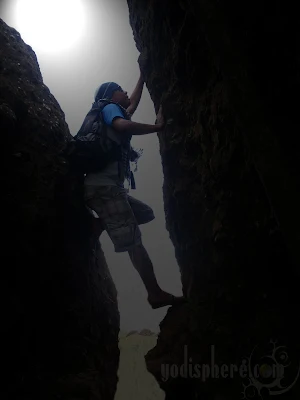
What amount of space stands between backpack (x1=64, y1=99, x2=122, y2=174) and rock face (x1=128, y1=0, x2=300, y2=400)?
42.1 inches

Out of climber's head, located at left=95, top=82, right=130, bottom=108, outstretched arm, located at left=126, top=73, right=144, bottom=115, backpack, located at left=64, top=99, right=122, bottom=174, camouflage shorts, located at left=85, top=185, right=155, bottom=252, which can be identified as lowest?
camouflage shorts, located at left=85, top=185, right=155, bottom=252

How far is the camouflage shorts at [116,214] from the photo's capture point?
455cm

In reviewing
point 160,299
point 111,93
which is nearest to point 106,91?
point 111,93

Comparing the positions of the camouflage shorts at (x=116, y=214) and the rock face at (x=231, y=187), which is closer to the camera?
the rock face at (x=231, y=187)

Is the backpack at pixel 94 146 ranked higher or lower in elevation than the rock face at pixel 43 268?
higher

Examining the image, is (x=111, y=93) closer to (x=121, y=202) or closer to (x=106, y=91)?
(x=106, y=91)

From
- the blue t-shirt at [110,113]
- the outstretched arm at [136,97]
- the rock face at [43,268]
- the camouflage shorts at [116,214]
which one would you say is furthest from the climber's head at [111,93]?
the camouflage shorts at [116,214]

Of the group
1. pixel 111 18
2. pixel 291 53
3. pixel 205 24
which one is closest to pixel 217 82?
pixel 205 24

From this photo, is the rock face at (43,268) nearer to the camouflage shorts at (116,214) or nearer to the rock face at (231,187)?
the camouflage shorts at (116,214)

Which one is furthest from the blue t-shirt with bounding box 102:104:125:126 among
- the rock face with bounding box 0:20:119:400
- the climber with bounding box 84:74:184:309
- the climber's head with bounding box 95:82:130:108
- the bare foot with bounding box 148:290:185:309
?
the bare foot with bounding box 148:290:185:309

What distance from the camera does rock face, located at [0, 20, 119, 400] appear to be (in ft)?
14.2

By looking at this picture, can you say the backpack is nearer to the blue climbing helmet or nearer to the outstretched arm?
the blue climbing helmet

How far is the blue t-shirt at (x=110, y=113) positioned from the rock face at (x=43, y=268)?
1.09 metres

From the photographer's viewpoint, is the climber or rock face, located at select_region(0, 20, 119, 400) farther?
the climber
